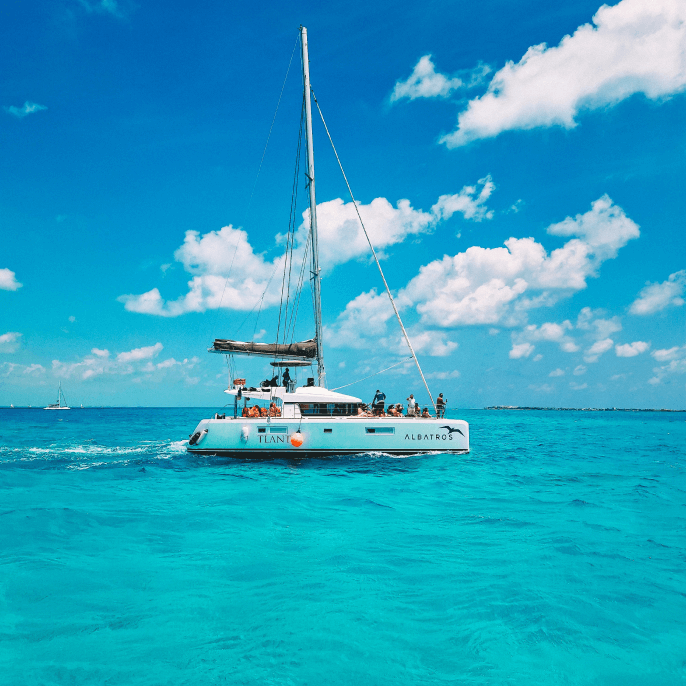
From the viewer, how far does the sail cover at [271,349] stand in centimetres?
2100

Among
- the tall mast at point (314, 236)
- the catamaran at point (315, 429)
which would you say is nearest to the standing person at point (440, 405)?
the catamaran at point (315, 429)

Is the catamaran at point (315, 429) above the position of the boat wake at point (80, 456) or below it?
above

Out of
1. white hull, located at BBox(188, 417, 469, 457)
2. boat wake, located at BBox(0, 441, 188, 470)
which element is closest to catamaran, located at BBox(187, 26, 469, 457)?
white hull, located at BBox(188, 417, 469, 457)

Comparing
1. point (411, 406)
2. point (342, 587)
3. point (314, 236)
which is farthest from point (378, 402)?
point (342, 587)

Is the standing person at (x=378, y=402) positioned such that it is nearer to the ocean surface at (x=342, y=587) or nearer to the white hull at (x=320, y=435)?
the white hull at (x=320, y=435)

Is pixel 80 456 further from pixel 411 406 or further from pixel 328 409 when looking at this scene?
pixel 411 406

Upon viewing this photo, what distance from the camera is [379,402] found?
2022cm

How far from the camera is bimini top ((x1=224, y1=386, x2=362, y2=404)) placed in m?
19.2

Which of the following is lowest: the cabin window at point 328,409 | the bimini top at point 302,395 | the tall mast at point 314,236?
the cabin window at point 328,409

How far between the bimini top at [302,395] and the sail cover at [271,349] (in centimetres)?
168

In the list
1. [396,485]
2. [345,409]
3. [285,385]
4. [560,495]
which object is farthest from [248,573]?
[285,385]

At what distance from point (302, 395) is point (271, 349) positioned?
3.37 m

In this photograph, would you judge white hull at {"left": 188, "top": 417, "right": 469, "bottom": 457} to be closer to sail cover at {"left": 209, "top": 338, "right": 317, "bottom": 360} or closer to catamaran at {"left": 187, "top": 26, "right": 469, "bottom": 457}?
catamaran at {"left": 187, "top": 26, "right": 469, "bottom": 457}

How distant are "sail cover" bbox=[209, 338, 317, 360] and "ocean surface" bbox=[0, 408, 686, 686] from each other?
8.19m
